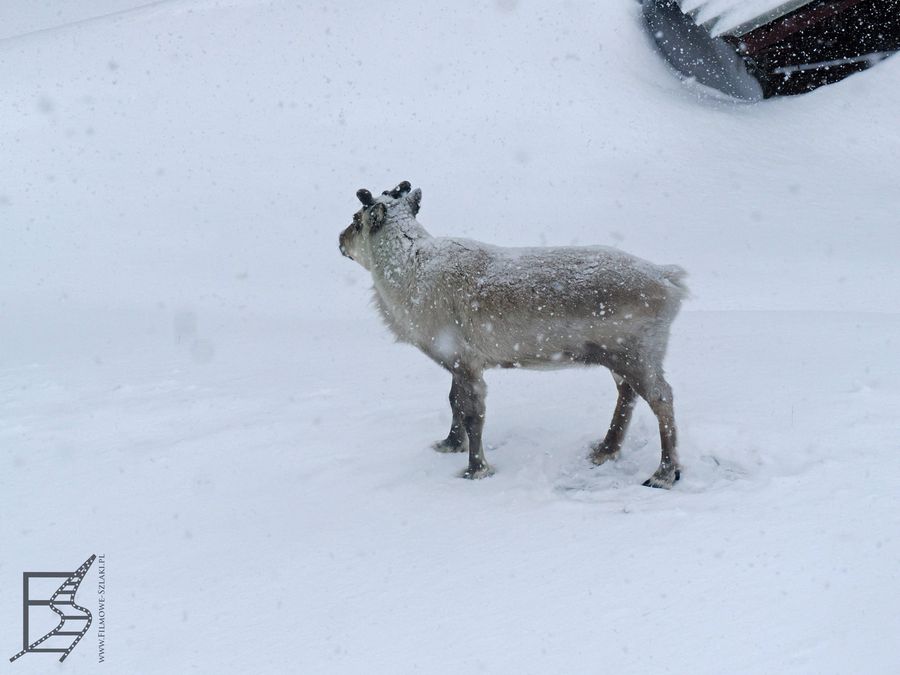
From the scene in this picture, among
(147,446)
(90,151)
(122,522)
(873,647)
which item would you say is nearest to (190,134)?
(90,151)

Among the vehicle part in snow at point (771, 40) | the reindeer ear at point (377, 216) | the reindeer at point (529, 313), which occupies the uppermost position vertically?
the vehicle part in snow at point (771, 40)

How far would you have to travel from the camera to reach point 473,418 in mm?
5031

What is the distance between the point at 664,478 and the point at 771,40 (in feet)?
31.2

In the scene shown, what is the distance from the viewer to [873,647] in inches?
118

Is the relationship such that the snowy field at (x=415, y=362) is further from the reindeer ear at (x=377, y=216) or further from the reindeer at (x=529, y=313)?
the reindeer ear at (x=377, y=216)

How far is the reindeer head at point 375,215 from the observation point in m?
5.48

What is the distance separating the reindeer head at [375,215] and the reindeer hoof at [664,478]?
7.61 feet

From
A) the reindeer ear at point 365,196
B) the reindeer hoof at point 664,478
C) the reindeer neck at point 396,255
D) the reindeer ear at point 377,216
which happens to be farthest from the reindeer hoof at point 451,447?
the reindeer ear at point 365,196

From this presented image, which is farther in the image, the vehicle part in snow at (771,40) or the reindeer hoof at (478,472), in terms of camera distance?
the vehicle part in snow at (771,40)

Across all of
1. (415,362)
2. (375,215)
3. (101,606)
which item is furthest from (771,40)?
(101,606)

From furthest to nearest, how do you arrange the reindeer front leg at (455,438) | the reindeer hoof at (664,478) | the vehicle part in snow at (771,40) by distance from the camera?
the vehicle part in snow at (771,40) < the reindeer front leg at (455,438) < the reindeer hoof at (664,478)

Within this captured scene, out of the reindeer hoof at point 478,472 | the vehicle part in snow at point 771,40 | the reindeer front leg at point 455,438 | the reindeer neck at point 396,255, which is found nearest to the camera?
the reindeer hoof at point 478,472

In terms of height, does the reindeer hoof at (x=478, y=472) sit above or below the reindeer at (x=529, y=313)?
below

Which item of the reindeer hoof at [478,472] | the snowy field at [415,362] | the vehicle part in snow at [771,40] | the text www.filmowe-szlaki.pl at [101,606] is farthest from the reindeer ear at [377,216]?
the vehicle part in snow at [771,40]
